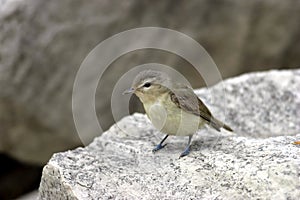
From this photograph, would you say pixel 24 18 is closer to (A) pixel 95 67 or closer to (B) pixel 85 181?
(A) pixel 95 67

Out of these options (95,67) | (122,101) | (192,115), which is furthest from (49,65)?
(192,115)

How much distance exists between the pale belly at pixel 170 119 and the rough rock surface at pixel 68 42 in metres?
2.61

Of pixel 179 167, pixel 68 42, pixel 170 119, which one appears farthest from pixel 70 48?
pixel 179 167

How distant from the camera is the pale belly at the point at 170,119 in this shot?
3.63m

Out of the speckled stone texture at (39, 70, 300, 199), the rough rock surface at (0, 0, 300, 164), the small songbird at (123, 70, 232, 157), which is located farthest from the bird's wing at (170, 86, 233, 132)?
the rough rock surface at (0, 0, 300, 164)

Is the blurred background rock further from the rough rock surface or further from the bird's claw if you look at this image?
the bird's claw

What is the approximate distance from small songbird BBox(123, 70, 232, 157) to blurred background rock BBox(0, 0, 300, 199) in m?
2.55

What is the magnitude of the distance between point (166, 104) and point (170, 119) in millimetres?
113

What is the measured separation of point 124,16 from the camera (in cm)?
625

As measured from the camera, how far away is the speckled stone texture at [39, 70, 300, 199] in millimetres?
2949

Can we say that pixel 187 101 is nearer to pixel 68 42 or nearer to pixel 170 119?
pixel 170 119

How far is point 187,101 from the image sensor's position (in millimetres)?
3742

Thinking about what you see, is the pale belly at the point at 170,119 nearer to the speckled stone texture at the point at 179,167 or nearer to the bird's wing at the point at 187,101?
the bird's wing at the point at 187,101

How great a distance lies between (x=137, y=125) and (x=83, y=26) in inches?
84.5
